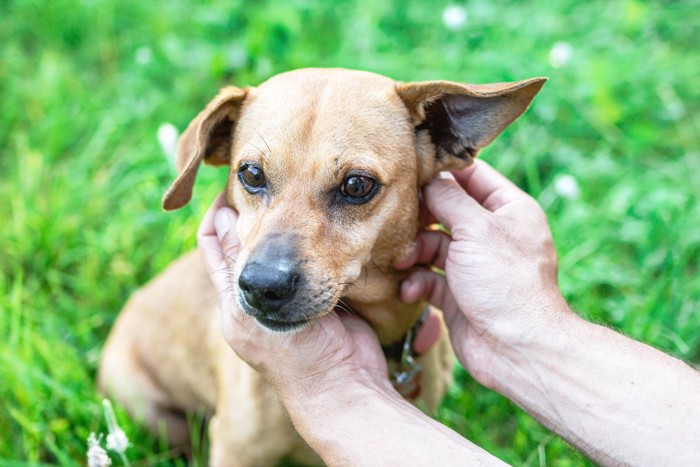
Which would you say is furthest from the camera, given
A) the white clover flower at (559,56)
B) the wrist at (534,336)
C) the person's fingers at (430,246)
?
the white clover flower at (559,56)

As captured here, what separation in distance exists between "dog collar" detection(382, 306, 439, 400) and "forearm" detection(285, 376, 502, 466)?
35cm

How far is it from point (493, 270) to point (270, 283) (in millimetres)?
817

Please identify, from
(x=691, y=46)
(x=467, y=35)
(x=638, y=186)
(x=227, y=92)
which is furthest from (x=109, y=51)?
(x=691, y=46)

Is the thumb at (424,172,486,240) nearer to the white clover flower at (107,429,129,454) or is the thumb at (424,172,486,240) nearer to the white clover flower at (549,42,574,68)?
the white clover flower at (107,429,129,454)

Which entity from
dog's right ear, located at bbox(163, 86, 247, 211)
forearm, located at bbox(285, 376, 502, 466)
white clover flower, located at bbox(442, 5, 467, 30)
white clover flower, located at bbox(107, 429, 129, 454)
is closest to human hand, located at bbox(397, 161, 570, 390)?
forearm, located at bbox(285, 376, 502, 466)

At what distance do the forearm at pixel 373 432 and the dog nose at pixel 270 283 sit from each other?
414 mm

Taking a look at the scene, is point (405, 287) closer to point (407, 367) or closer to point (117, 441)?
point (407, 367)

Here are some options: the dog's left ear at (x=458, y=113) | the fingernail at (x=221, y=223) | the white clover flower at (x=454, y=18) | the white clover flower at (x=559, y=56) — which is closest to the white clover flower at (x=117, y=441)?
the fingernail at (x=221, y=223)

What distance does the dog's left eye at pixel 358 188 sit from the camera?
2.52m

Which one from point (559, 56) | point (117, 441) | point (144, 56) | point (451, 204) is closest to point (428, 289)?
point (451, 204)

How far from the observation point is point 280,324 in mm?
2412

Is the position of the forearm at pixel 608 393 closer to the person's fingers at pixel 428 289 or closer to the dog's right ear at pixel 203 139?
the person's fingers at pixel 428 289

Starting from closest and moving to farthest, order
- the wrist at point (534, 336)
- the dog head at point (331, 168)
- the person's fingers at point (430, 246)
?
the dog head at point (331, 168), the wrist at point (534, 336), the person's fingers at point (430, 246)

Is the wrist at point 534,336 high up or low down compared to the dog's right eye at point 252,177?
down
